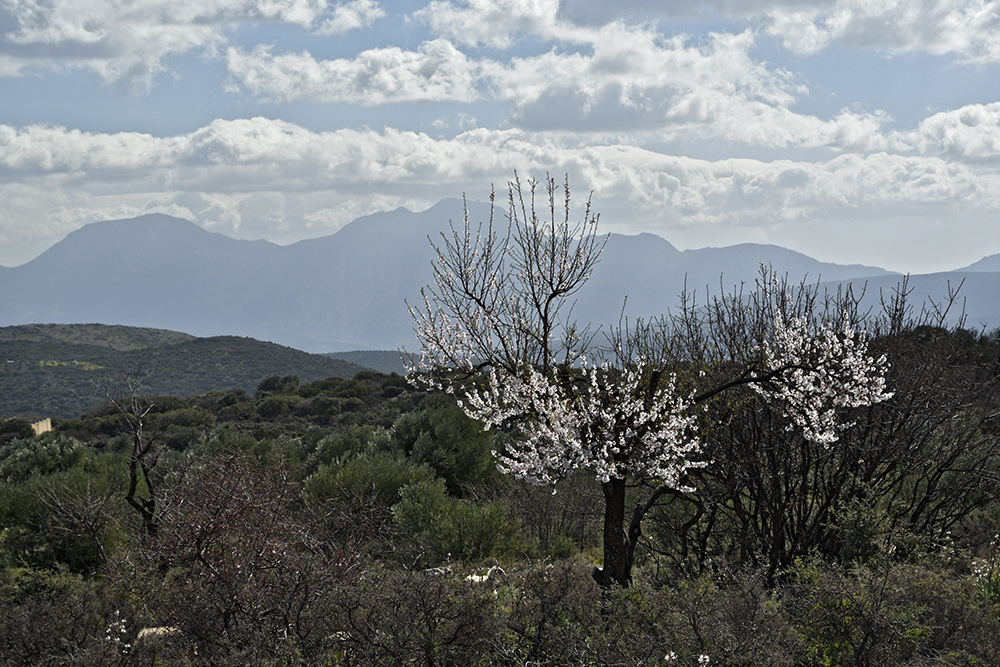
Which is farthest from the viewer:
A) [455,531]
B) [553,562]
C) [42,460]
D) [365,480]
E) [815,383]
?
[42,460]

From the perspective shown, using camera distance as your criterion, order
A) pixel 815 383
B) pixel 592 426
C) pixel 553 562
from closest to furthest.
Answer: pixel 592 426 < pixel 815 383 < pixel 553 562

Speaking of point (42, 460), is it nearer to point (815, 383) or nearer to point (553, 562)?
point (553, 562)

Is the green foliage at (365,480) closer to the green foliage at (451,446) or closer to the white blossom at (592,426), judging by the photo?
the green foliage at (451,446)

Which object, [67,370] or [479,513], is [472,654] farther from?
[67,370]

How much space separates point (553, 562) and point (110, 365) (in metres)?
70.6

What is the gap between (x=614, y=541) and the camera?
612 cm

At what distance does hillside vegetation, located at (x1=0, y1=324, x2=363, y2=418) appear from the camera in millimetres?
Answer: 59656

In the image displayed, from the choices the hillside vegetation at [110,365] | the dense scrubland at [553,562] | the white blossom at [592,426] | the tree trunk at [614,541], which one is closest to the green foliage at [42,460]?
the dense scrubland at [553,562]

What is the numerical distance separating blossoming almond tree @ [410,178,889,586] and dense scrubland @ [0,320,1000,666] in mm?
391

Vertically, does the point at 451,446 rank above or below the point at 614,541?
below

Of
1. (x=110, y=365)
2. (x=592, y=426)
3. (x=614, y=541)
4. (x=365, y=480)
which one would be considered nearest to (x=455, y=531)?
(x=365, y=480)

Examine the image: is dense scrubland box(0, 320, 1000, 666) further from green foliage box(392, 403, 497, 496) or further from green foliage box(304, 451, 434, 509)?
green foliage box(392, 403, 497, 496)

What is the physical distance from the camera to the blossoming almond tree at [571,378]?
5.87m

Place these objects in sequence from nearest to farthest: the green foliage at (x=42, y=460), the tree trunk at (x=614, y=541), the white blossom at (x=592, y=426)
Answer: the white blossom at (x=592, y=426) < the tree trunk at (x=614, y=541) < the green foliage at (x=42, y=460)
